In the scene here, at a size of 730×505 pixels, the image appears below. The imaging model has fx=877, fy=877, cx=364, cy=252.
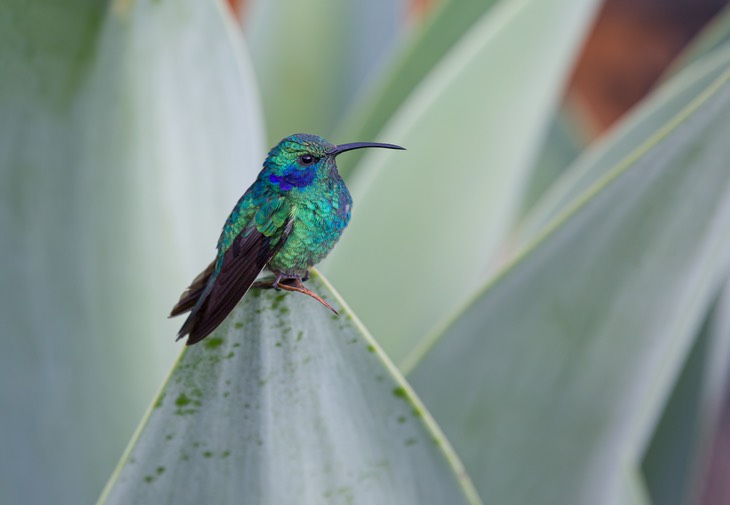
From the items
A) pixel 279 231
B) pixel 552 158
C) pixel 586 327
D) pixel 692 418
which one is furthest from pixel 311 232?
pixel 552 158

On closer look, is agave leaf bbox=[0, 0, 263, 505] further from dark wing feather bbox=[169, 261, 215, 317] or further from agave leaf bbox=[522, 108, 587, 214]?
agave leaf bbox=[522, 108, 587, 214]

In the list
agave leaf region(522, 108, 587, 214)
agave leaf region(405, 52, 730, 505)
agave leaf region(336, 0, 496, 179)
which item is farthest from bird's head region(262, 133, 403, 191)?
agave leaf region(522, 108, 587, 214)

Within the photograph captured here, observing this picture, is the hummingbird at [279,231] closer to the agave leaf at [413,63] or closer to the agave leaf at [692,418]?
the agave leaf at [413,63]

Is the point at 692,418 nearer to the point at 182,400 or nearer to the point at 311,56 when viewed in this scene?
the point at 311,56

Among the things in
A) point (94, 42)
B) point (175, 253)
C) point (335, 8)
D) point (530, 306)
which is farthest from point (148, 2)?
point (335, 8)

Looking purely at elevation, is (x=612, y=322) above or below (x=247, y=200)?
below

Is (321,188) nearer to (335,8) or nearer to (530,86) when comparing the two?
(530,86)
